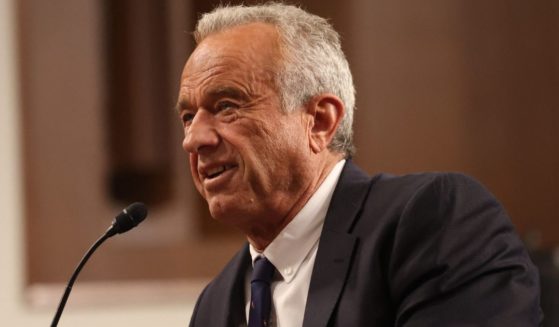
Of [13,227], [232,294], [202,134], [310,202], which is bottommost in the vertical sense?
[13,227]

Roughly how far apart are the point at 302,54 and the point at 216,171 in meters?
0.33

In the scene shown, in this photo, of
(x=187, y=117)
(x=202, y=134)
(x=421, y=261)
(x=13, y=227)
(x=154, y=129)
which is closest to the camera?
(x=421, y=261)

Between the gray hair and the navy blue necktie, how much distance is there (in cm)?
31

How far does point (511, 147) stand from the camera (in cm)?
481

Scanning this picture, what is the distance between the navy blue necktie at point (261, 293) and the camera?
221 centimetres

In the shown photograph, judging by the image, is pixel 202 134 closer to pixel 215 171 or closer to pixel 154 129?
pixel 215 171

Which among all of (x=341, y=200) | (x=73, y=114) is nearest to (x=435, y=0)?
(x=73, y=114)

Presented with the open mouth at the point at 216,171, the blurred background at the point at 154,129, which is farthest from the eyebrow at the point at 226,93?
the blurred background at the point at 154,129

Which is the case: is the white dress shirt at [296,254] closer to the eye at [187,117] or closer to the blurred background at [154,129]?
the eye at [187,117]

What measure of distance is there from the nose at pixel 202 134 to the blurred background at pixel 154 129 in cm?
225

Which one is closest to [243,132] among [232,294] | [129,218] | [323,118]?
[323,118]

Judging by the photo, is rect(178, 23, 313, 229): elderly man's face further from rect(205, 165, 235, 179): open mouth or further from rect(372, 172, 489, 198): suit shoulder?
rect(372, 172, 489, 198): suit shoulder

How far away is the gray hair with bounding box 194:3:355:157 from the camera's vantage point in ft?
7.29

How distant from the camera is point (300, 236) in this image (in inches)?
88.0
